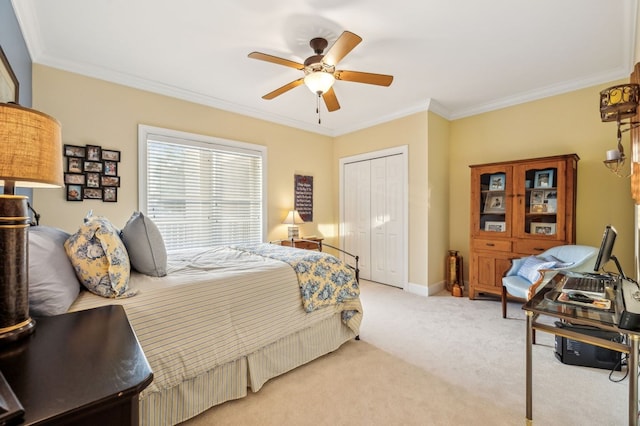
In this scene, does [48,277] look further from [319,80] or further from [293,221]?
[293,221]

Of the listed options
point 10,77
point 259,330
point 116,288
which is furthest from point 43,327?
point 10,77

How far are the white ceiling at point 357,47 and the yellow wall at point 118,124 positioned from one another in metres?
0.15

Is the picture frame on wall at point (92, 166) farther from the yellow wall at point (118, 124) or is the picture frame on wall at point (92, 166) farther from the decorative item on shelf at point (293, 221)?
the decorative item on shelf at point (293, 221)

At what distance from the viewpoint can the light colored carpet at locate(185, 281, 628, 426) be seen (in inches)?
66.1

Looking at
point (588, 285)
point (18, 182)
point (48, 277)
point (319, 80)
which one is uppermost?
point (319, 80)

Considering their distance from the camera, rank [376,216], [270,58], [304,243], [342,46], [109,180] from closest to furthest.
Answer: [342,46] → [270,58] → [109,180] → [304,243] → [376,216]

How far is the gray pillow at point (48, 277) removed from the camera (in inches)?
46.4

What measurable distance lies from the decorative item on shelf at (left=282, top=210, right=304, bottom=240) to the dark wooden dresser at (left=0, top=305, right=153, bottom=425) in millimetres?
3353

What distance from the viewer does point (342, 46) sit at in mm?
2066

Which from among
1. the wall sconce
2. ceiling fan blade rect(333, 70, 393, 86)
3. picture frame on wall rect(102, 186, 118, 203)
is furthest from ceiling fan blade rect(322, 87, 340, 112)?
picture frame on wall rect(102, 186, 118, 203)

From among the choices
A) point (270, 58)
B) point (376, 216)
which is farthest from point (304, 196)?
point (270, 58)

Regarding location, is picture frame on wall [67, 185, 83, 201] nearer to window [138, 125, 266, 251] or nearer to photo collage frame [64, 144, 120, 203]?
photo collage frame [64, 144, 120, 203]

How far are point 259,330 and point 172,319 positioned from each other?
57 centimetres

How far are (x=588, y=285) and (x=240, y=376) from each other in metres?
2.24
